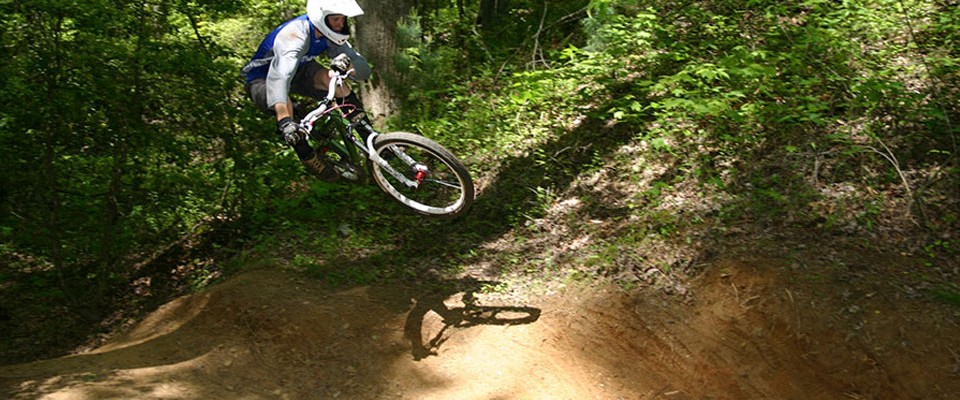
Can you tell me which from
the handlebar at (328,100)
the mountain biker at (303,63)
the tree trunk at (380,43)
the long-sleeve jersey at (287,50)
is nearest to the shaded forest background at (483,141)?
the tree trunk at (380,43)

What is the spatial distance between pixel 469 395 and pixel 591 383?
102cm

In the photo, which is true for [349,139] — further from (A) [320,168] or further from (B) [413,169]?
(B) [413,169]

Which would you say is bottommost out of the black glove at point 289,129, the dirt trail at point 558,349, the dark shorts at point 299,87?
the dirt trail at point 558,349

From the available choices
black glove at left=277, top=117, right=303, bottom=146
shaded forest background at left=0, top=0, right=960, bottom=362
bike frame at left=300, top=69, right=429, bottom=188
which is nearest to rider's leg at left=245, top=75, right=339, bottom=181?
bike frame at left=300, top=69, right=429, bottom=188

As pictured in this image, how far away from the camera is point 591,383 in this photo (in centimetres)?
550

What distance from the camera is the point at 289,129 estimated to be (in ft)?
17.6

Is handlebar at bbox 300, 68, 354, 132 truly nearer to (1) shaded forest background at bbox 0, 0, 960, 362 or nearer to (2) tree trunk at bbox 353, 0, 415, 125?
(1) shaded forest background at bbox 0, 0, 960, 362

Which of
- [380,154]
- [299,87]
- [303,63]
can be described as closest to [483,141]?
[380,154]

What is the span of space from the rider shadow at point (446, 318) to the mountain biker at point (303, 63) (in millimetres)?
1547

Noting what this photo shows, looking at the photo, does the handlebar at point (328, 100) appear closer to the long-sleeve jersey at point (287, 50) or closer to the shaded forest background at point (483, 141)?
the long-sleeve jersey at point (287, 50)

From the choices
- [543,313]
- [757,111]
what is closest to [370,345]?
[543,313]

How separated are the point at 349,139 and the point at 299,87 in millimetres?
698

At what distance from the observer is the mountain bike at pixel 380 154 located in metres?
5.49

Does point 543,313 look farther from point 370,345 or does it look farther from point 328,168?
point 328,168
